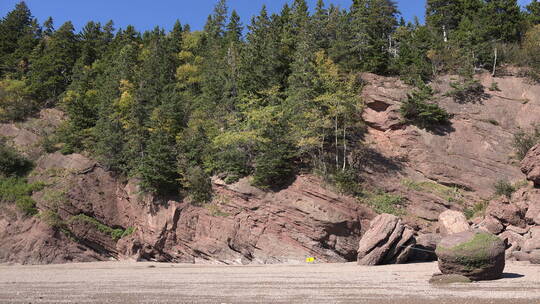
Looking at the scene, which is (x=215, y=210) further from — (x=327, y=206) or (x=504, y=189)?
(x=504, y=189)

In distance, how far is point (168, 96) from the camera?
40.9 metres

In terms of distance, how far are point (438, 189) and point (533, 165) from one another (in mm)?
6425

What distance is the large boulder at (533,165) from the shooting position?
25328mm

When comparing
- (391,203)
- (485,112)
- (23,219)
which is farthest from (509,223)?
(23,219)

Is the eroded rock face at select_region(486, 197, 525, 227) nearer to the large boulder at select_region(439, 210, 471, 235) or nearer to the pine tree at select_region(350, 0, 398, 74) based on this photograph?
the large boulder at select_region(439, 210, 471, 235)

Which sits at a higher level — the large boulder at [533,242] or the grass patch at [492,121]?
the grass patch at [492,121]

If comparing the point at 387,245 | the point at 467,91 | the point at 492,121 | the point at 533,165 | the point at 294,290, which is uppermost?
the point at 467,91

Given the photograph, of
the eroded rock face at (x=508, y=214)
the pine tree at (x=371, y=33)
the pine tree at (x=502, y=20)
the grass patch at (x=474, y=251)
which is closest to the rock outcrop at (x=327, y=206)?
the eroded rock face at (x=508, y=214)

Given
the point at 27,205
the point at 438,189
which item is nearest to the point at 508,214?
the point at 438,189

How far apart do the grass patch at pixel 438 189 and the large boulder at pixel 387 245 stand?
8764mm

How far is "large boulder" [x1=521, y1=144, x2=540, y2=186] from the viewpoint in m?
25.3

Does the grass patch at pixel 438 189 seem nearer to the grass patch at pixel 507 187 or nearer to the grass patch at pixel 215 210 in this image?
the grass patch at pixel 507 187

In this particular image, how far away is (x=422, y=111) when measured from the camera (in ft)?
111

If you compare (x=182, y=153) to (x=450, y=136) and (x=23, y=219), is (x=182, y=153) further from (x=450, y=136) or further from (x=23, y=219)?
(x=450, y=136)
